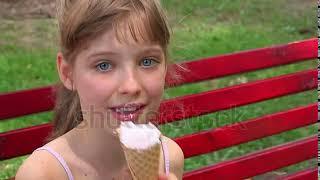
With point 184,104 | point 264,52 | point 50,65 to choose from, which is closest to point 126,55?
point 184,104

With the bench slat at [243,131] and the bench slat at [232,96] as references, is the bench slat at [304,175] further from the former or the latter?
the bench slat at [232,96]

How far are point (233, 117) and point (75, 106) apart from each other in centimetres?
138

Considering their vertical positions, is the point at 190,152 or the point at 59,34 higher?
the point at 59,34

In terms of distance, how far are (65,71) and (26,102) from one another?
0.46 meters

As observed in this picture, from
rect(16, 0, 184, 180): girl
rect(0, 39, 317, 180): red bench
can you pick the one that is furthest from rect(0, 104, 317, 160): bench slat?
rect(16, 0, 184, 180): girl

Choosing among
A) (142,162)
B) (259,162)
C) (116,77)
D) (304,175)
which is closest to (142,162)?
(142,162)

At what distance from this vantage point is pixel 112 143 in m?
2.04

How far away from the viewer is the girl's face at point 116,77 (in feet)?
5.84

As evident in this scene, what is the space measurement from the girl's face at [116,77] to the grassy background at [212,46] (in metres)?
0.47

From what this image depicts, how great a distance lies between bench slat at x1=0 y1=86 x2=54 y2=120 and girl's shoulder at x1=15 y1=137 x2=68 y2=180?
403 millimetres

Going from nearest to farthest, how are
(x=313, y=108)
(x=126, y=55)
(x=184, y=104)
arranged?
(x=126, y=55), (x=184, y=104), (x=313, y=108)

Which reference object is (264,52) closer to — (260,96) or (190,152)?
(260,96)

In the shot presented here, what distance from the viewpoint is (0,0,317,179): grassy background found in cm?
419

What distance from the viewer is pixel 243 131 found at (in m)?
3.10
